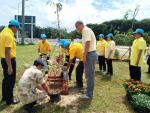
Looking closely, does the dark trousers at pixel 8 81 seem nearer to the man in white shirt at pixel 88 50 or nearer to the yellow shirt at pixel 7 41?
the yellow shirt at pixel 7 41

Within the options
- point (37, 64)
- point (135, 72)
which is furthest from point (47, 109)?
point (135, 72)

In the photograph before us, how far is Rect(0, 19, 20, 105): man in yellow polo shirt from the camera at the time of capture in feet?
27.2

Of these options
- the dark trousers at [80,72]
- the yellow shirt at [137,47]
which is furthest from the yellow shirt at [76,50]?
the yellow shirt at [137,47]

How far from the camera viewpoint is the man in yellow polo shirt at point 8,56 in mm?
8305

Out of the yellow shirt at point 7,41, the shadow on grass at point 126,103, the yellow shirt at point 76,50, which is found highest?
the yellow shirt at point 7,41

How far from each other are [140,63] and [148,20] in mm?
51806

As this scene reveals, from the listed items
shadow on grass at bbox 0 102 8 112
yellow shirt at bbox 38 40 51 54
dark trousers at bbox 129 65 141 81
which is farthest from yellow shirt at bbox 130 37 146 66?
yellow shirt at bbox 38 40 51 54

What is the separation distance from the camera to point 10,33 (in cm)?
852

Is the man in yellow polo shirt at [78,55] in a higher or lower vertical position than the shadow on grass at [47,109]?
higher

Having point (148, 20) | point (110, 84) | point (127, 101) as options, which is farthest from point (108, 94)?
point (148, 20)

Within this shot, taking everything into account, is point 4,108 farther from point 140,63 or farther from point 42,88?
point 140,63

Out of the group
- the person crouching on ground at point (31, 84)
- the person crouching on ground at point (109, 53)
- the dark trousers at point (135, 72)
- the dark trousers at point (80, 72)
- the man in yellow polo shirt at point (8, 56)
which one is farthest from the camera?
the person crouching on ground at point (109, 53)

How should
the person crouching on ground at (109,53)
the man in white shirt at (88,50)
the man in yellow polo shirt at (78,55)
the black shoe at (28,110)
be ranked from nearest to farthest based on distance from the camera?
the black shoe at (28,110)
the man in white shirt at (88,50)
the man in yellow polo shirt at (78,55)
the person crouching on ground at (109,53)

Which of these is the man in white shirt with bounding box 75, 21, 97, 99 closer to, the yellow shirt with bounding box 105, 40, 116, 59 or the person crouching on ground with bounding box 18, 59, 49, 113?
the person crouching on ground with bounding box 18, 59, 49, 113
